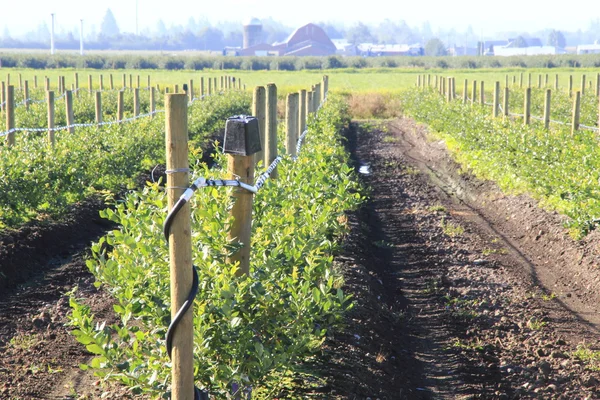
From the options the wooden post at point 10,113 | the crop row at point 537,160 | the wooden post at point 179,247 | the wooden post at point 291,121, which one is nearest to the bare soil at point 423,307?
the crop row at point 537,160

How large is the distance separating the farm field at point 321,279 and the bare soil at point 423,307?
2cm

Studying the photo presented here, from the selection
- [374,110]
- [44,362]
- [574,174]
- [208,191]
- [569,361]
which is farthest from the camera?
[374,110]

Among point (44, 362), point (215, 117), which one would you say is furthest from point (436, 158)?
point (44, 362)

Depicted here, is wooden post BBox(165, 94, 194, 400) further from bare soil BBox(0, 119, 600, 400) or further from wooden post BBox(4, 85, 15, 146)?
wooden post BBox(4, 85, 15, 146)

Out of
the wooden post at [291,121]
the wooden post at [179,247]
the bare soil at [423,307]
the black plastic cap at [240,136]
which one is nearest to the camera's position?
the wooden post at [179,247]

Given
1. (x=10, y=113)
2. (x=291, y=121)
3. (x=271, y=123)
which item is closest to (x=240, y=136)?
(x=271, y=123)

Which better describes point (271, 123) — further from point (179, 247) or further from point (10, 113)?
point (10, 113)

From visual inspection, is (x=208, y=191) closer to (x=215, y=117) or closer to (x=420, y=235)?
(x=420, y=235)

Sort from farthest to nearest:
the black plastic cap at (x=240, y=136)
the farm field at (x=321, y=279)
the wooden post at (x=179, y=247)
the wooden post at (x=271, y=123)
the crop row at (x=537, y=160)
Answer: the crop row at (x=537, y=160) → the wooden post at (x=271, y=123) → the black plastic cap at (x=240, y=136) → the farm field at (x=321, y=279) → the wooden post at (x=179, y=247)

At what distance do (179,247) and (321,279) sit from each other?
3.38 meters

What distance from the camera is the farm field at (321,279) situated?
14.2ft

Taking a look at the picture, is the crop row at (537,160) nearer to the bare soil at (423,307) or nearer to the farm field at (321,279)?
the farm field at (321,279)

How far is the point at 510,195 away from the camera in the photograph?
13398 mm

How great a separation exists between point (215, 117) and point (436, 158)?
8.86m
